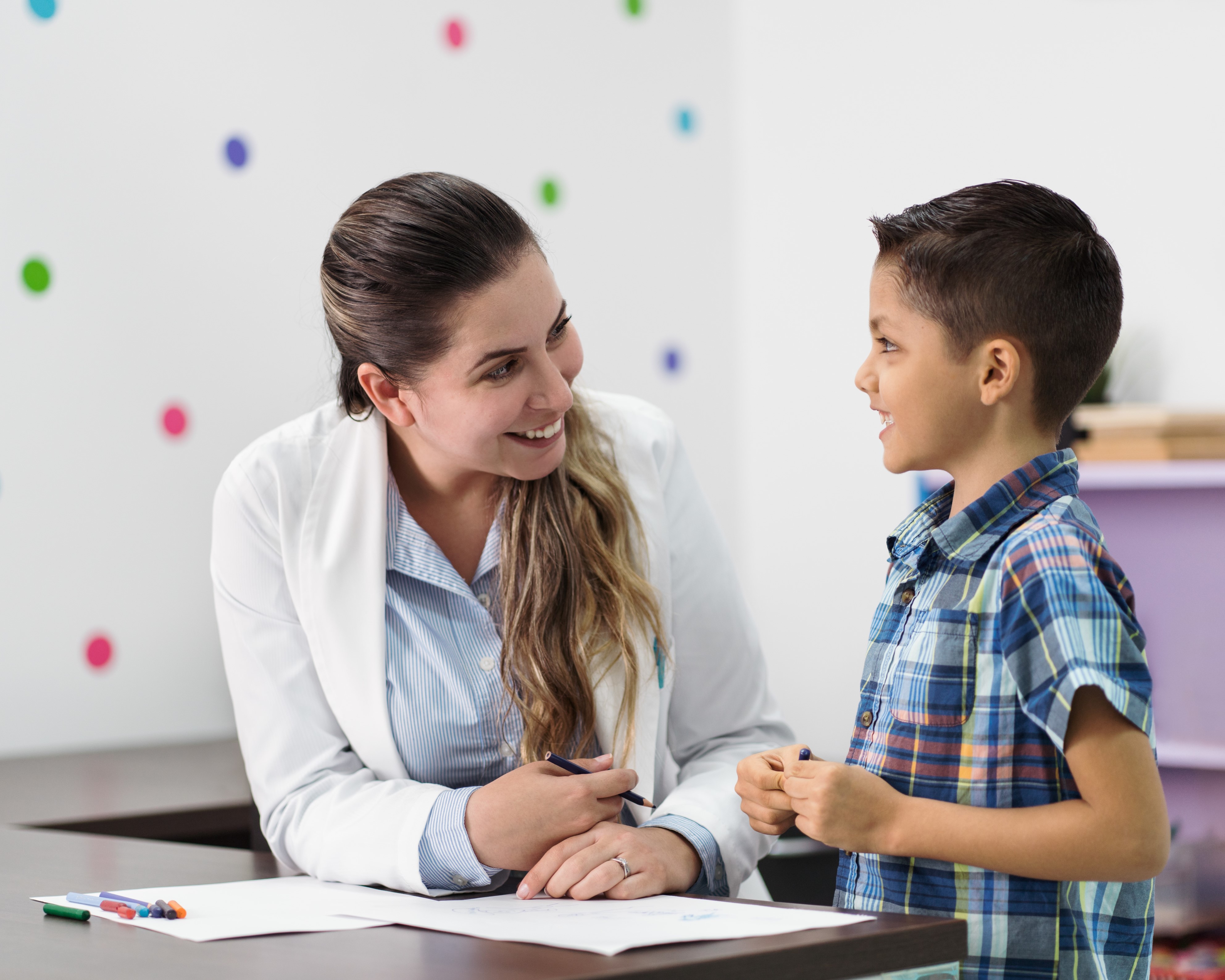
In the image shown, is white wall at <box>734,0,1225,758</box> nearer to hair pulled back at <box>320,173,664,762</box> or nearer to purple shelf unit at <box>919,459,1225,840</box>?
purple shelf unit at <box>919,459,1225,840</box>

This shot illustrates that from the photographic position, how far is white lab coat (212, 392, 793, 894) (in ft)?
3.82

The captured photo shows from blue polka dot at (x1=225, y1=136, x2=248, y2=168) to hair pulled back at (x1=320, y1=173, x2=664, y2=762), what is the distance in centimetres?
119

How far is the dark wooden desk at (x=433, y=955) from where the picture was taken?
0.73 meters

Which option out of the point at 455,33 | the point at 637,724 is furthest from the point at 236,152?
the point at 637,724

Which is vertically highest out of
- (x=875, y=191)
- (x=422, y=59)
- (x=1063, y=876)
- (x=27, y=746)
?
(x=422, y=59)

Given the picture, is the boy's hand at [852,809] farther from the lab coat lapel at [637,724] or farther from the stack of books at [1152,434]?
the stack of books at [1152,434]

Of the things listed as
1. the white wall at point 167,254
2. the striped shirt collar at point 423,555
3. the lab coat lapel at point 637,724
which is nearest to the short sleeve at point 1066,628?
the lab coat lapel at point 637,724

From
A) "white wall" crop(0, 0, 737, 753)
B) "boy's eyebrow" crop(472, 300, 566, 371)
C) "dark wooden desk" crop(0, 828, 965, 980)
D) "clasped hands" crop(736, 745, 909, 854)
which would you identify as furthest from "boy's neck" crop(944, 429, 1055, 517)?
"white wall" crop(0, 0, 737, 753)

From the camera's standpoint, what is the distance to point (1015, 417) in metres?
0.97

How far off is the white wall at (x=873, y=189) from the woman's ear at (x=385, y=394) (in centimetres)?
168

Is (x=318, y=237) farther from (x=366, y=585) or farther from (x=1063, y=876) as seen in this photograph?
(x=1063, y=876)

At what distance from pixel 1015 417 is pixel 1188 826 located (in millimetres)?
1485

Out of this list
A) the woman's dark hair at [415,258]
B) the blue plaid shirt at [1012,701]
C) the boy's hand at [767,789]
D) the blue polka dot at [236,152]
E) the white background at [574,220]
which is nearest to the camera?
the blue plaid shirt at [1012,701]

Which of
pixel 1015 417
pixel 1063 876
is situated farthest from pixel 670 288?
pixel 1063 876
